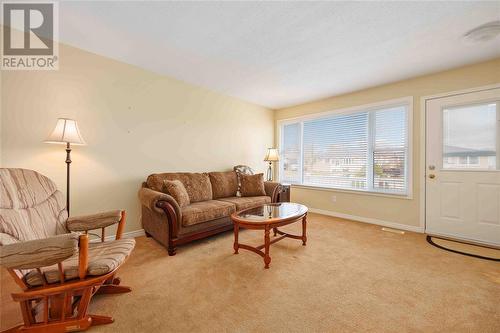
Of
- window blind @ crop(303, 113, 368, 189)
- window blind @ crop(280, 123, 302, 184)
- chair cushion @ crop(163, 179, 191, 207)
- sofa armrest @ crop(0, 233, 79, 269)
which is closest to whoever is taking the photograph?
sofa armrest @ crop(0, 233, 79, 269)

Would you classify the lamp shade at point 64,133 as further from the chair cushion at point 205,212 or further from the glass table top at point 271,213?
the glass table top at point 271,213

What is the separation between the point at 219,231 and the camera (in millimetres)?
2908

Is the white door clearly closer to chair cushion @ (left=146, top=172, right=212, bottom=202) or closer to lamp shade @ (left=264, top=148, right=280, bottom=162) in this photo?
lamp shade @ (left=264, top=148, right=280, bottom=162)

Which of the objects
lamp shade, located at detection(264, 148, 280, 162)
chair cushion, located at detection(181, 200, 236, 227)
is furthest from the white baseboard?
chair cushion, located at detection(181, 200, 236, 227)

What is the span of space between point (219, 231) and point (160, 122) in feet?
6.29

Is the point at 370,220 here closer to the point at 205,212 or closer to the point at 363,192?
the point at 363,192

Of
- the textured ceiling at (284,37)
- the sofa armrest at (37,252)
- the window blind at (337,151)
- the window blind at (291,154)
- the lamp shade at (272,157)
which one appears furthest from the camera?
the window blind at (291,154)

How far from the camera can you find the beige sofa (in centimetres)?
239

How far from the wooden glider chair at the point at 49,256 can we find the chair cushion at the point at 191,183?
46.7 inches

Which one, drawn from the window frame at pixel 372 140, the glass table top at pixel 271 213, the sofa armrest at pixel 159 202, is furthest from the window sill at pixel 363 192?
the sofa armrest at pixel 159 202

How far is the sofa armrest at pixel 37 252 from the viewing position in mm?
1068

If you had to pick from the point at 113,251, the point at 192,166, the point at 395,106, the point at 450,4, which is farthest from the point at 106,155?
the point at 395,106

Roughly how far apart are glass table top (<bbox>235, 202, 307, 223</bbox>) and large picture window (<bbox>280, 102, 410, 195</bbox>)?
1.84 meters

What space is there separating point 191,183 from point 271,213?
1.40m
